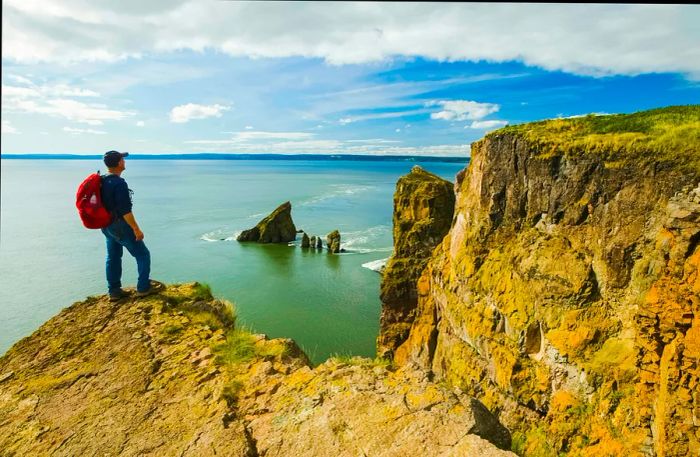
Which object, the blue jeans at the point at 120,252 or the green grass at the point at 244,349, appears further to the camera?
the blue jeans at the point at 120,252

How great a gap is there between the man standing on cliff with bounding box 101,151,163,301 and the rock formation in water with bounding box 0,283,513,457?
4.07 ft

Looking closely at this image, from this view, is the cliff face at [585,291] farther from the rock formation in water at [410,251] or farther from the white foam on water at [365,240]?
the white foam on water at [365,240]

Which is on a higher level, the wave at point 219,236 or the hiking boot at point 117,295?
the hiking boot at point 117,295

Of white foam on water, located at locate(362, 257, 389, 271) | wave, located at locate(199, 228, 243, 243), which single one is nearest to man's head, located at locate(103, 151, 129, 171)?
white foam on water, located at locate(362, 257, 389, 271)

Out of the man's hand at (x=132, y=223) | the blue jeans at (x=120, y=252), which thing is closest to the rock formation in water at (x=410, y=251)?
the blue jeans at (x=120, y=252)

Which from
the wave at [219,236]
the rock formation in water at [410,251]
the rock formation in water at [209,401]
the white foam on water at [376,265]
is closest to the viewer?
the rock formation in water at [209,401]

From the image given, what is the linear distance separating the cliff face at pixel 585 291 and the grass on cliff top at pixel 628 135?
0.17ft

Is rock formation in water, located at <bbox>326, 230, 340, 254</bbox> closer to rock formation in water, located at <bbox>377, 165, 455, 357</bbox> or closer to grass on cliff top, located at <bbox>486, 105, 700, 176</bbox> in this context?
rock formation in water, located at <bbox>377, 165, 455, 357</bbox>

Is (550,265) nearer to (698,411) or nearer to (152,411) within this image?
(698,411)

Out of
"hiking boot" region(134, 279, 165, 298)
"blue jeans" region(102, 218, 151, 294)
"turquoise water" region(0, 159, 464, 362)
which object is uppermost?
"blue jeans" region(102, 218, 151, 294)

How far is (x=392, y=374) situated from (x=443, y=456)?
1623 millimetres

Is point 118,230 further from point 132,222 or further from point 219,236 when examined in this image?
point 219,236

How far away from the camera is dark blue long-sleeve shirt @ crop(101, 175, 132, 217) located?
723cm

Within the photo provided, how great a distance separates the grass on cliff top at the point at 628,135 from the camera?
36.6ft
